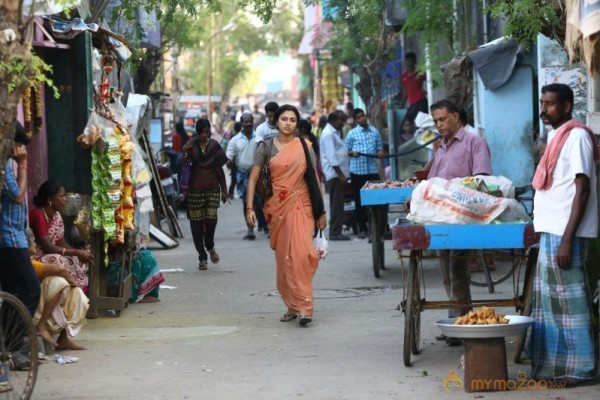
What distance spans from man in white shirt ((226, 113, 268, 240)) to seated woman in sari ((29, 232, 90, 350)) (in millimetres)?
9416

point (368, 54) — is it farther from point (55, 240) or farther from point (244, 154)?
point (55, 240)

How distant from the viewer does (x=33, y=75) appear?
639cm

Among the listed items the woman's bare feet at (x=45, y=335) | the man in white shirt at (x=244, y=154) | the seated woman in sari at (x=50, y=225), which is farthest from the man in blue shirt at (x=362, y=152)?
the woman's bare feet at (x=45, y=335)

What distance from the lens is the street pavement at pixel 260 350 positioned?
307 inches

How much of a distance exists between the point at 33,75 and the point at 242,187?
13076mm

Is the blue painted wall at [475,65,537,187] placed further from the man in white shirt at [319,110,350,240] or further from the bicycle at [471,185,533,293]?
the man in white shirt at [319,110,350,240]

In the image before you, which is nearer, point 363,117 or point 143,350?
point 143,350

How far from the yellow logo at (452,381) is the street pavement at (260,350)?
0.11 feet

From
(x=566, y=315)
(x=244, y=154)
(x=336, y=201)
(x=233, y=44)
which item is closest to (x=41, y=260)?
(x=566, y=315)

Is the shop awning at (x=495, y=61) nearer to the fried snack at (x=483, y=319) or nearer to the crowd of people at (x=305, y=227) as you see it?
the crowd of people at (x=305, y=227)

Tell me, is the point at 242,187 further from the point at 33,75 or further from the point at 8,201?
the point at 33,75

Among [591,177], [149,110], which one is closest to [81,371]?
[591,177]

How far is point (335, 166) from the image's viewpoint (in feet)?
57.7

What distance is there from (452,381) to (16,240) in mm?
3085
